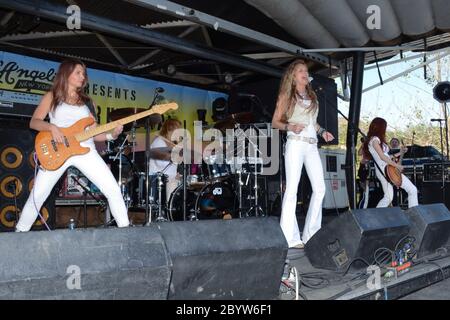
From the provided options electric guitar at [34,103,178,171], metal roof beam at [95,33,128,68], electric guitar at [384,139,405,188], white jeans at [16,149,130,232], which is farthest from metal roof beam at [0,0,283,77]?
electric guitar at [384,139,405,188]

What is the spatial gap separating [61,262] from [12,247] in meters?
0.20

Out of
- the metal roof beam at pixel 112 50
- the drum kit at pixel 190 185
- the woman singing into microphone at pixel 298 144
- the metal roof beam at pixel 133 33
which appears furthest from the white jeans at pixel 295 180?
the metal roof beam at pixel 112 50

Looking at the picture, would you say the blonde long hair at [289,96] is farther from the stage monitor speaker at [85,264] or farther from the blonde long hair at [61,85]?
the stage monitor speaker at [85,264]

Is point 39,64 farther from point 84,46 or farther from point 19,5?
point 19,5

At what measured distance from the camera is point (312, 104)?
4.76 meters

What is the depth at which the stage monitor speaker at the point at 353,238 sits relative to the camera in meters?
3.55

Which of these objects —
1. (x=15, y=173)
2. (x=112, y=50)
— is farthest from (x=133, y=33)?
(x=15, y=173)

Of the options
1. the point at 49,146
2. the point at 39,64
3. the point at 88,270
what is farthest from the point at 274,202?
the point at 88,270

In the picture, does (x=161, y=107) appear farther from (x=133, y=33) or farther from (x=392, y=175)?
(x=392, y=175)

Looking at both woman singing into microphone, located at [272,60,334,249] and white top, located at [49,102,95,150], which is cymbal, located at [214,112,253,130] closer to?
woman singing into microphone, located at [272,60,334,249]

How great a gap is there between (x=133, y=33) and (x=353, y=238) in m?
4.56

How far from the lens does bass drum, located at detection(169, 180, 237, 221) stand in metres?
6.99

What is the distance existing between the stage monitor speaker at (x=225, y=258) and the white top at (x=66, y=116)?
1567 millimetres

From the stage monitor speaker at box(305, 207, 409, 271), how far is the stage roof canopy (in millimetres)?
4193
